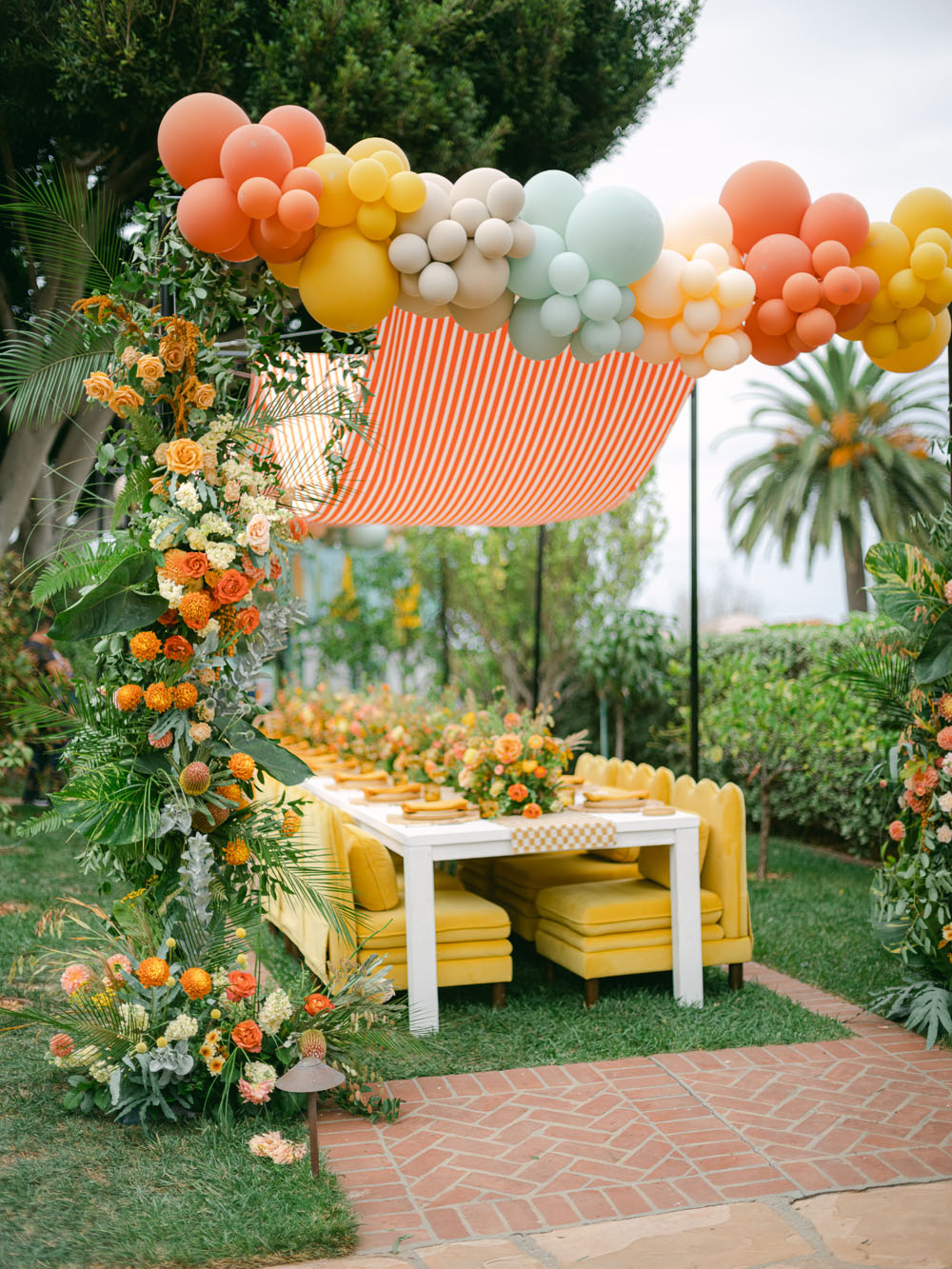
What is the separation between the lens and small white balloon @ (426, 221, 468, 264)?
3709 millimetres

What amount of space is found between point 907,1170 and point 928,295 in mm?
3133

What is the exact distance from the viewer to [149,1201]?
3199mm

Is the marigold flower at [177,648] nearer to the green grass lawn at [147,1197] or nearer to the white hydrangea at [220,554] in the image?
the white hydrangea at [220,554]

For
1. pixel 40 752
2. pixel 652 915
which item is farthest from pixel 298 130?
pixel 40 752

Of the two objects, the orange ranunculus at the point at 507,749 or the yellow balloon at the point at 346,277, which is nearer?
the yellow balloon at the point at 346,277

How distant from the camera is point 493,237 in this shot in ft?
12.2

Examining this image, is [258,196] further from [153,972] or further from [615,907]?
[615,907]

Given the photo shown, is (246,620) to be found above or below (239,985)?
above

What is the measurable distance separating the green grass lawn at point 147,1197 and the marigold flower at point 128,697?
1.41 metres

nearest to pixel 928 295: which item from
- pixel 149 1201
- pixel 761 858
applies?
pixel 149 1201

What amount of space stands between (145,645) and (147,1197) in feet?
5.54

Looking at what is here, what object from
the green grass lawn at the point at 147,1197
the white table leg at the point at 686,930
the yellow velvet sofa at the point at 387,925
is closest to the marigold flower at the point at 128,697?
the yellow velvet sofa at the point at 387,925

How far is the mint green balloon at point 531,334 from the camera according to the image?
13.3 feet

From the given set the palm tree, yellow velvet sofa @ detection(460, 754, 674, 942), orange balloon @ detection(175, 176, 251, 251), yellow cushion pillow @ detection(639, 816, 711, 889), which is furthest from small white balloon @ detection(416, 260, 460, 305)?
the palm tree
